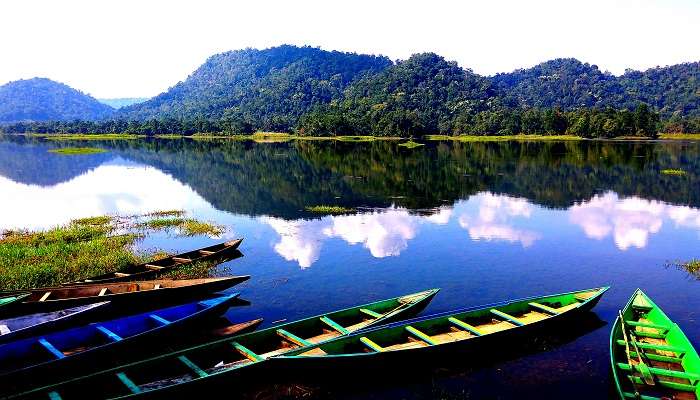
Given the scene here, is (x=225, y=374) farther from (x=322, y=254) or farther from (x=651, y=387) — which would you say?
(x=322, y=254)

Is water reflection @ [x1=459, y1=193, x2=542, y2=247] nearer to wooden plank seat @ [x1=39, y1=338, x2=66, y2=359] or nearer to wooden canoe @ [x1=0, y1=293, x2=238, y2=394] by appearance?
wooden canoe @ [x1=0, y1=293, x2=238, y2=394]

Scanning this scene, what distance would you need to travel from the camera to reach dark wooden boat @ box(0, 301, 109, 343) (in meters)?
16.5

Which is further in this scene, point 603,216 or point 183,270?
point 603,216

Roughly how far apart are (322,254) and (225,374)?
54.2 ft

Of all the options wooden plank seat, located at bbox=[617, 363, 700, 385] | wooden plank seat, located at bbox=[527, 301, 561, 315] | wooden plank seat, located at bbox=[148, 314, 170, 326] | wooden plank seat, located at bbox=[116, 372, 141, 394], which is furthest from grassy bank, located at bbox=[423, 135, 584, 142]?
wooden plank seat, located at bbox=[116, 372, 141, 394]

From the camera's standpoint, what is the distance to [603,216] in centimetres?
4228

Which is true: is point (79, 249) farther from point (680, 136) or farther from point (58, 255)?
point (680, 136)

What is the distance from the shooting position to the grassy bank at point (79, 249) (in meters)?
25.3

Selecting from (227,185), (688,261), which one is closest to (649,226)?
(688,261)

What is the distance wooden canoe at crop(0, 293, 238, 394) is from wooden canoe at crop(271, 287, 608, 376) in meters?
5.63

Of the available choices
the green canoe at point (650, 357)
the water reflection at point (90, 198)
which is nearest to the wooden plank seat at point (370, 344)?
the green canoe at point (650, 357)

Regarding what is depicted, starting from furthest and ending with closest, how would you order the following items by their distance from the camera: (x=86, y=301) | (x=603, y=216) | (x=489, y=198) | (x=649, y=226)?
1. (x=489, y=198)
2. (x=603, y=216)
3. (x=649, y=226)
4. (x=86, y=301)

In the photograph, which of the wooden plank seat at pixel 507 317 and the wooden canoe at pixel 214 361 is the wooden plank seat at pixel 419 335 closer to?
the wooden canoe at pixel 214 361

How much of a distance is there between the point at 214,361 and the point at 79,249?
18.2 meters
